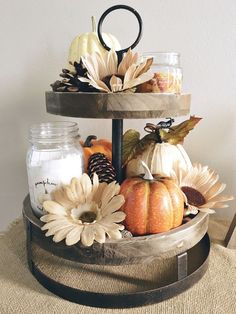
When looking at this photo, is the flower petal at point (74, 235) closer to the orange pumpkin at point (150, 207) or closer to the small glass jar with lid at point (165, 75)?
the orange pumpkin at point (150, 207)

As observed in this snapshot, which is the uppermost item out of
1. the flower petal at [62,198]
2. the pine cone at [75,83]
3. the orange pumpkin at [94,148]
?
the pine cone at [75,83]

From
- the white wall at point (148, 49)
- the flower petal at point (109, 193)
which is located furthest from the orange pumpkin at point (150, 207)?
the white wall at point (148, 49)

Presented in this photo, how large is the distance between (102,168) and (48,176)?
0.08 meters

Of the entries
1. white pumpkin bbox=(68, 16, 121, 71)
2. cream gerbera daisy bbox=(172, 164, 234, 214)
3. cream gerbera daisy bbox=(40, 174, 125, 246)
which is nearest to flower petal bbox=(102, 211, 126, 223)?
cream gerbera daisy bbox=(40, 174, 125, 246)

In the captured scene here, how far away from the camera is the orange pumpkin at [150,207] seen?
1.28ft

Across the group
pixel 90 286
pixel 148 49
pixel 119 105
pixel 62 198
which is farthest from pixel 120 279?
pixel 148 49

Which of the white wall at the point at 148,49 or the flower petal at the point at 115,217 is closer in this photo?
the flower petal at the point at 115,217

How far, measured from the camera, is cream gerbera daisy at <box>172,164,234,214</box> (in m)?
0.45

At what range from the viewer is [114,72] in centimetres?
40

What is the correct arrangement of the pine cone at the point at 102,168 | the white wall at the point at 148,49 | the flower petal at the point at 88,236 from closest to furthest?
the flower petal at the point at 88,236 < the pine cone at the point at 102,168 < the white wall at the point at 148,49

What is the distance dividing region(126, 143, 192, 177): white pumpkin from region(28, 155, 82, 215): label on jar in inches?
3.9

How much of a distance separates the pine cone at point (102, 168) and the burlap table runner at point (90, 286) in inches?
5.6

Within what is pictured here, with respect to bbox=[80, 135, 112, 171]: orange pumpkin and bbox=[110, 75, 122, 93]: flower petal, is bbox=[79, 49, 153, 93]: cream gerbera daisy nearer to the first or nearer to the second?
bbox=[110, 75, 122, 93]: flower petal

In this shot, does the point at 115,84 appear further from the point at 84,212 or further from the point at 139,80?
the point at 84,212
